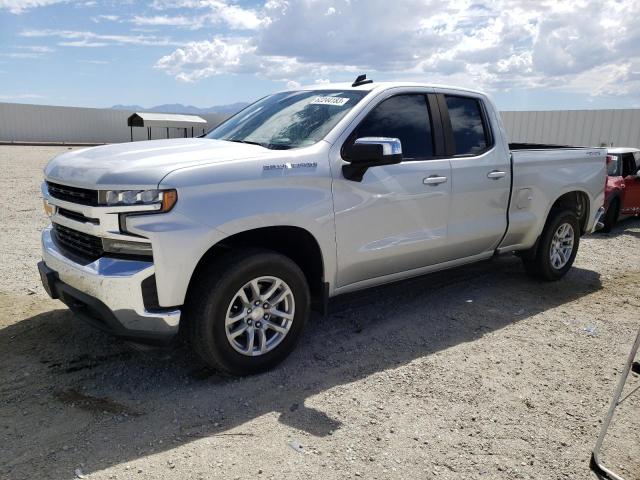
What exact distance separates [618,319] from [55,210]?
4.87 m

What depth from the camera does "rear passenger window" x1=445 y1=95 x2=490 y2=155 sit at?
4.94 metres

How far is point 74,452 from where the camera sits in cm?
294

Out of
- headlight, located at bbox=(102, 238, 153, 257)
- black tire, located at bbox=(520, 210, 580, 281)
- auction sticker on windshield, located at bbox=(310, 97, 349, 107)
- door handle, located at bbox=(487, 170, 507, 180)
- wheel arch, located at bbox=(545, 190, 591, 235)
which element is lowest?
black tire, located at bbox=(520, 210, 580, 281)

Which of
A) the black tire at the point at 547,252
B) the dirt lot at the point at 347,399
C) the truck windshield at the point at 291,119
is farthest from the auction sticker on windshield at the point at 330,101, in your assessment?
the black tire at the point at 547,252

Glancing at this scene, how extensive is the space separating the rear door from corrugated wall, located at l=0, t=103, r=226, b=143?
42.1 meters

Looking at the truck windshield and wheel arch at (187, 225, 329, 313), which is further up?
the truck windshield

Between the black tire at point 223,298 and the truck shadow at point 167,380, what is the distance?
6.4 inches

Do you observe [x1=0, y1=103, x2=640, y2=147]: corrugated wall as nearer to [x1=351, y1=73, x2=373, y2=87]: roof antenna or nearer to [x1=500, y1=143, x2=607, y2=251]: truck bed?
[x1=500, y1=143, x2=607, y2=251]: truck bed

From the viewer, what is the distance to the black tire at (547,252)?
6.00 meters

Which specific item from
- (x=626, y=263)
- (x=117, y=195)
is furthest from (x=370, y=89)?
(x=626, y=263)

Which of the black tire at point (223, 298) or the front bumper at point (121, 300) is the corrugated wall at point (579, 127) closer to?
the black tire at point (223, 298)

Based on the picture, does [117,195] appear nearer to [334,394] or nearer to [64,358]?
[64,358]

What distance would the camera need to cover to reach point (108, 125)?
45.0 metres

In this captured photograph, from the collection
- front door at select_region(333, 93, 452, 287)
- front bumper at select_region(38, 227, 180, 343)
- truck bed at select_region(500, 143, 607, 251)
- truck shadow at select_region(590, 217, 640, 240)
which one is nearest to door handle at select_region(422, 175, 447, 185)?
front door at select_region(333, 93, 452, 287)
